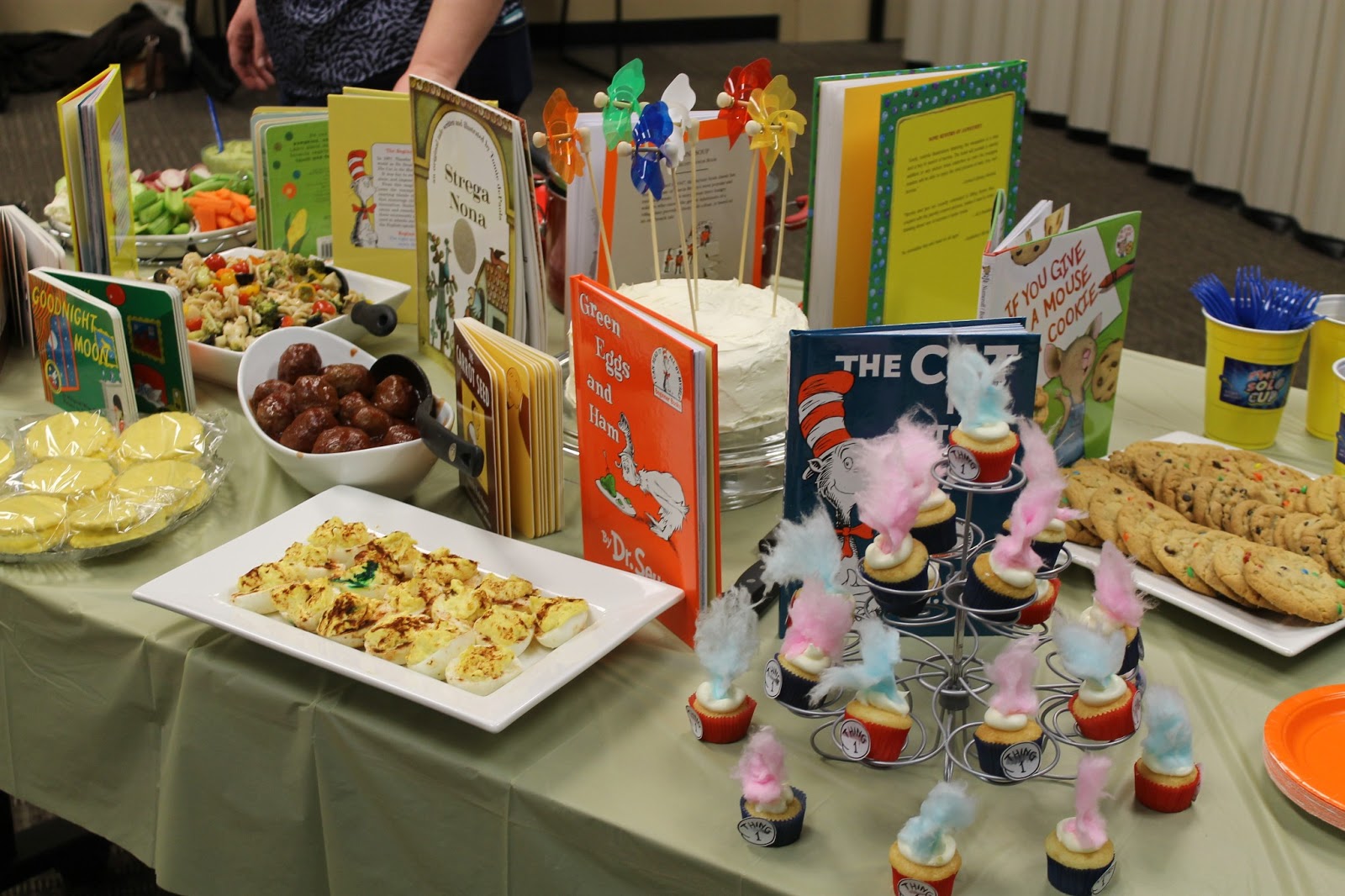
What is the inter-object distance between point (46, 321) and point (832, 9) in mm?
7019

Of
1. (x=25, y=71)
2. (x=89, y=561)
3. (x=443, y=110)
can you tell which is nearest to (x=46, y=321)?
(x=89, y=561)

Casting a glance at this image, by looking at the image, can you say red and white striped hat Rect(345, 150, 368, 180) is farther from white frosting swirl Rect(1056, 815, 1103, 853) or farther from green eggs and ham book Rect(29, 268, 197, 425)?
white frosting swirl Rect(1056, 815, 1103, 853)

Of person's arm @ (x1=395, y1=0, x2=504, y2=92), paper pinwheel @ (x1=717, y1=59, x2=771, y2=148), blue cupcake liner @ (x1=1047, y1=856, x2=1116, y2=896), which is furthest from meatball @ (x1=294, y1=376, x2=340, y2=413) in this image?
blue cupcake liner @ (x1=1047, y1=856, x2=1116, y2=896)

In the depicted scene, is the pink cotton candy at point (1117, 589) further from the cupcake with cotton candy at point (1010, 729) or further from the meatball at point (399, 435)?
the meatball at point (399, 435)

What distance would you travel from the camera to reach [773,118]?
1.26 m

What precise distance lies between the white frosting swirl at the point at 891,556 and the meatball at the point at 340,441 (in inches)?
24.8

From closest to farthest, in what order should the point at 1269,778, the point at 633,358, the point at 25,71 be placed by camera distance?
1. the point at 1269,778
2. the point at 633,358
3. the point at 25,71

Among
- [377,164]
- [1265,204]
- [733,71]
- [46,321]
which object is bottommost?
[1265,204]

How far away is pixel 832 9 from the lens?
7.73 m

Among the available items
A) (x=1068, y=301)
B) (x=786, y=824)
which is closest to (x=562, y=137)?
(x=1068, y=301)

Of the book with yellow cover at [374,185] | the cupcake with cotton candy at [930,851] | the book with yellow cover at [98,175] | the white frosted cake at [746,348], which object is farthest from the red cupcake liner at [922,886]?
the book with yellow cover at [98,175]

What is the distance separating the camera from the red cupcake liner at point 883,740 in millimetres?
835

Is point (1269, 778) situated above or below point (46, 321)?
below

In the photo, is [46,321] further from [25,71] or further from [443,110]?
[25,71]
